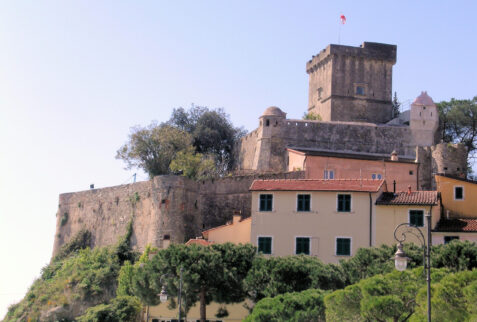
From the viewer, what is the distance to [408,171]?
53.5 meters

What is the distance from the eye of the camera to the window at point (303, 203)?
4338cm

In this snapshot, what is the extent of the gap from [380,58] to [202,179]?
943 inches

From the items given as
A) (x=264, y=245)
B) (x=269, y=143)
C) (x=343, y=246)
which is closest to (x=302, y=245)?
(x=264, y=245)

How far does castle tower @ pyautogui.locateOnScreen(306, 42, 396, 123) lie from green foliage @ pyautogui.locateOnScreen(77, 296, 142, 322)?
2971 cm

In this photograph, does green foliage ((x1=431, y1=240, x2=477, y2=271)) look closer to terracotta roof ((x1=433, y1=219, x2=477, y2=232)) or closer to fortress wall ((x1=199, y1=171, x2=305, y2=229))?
terracotta roof ((x1=433, y1=219, x2=477, y2=232))

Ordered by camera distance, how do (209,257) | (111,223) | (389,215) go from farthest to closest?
(111,223) → (389,215) → (209,257)

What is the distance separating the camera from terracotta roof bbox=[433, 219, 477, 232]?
41.3 meters

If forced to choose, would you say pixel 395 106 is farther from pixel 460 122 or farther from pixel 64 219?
pixel 64 219

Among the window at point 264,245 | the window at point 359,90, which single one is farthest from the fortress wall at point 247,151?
the window at point 264,245

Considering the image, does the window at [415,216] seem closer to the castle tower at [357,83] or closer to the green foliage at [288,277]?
the green foliage at [288,277]

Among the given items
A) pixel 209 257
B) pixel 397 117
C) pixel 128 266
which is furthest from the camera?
pixel 397 117

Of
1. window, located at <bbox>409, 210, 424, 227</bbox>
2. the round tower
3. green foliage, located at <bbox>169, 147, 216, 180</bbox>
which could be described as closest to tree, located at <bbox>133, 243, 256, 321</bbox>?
window, located at <bbox>409, 210, 424, 227</bbox>

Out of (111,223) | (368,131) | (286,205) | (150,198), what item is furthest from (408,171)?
(111,223)

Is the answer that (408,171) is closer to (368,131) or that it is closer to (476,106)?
(368,131)
